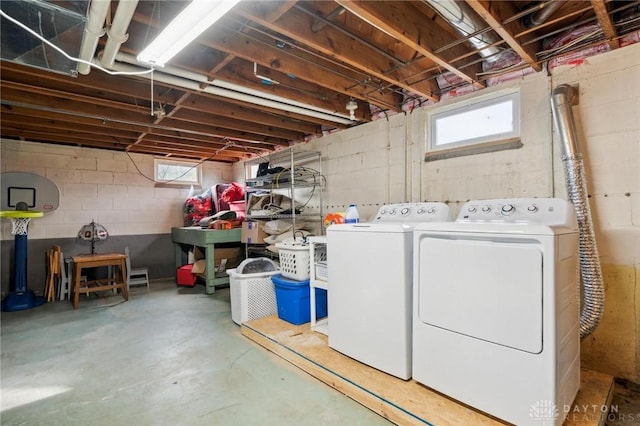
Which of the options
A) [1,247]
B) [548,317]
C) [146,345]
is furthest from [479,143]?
[1,247]

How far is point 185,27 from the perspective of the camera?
1601 millimetres

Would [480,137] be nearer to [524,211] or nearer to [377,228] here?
[524,211]

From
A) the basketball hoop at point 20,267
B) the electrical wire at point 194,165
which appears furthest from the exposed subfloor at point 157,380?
the electrical wire at point 194,165

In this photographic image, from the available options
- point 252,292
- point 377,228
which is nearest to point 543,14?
point 377,228

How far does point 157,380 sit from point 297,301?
1.21 metres

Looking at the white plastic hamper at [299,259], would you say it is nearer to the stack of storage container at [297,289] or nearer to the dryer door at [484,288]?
the stack of storage container at [297,289]

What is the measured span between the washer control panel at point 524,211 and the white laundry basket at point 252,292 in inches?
78.1

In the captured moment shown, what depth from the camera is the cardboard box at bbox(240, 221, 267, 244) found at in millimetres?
4228

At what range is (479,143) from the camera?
2607 millimetres

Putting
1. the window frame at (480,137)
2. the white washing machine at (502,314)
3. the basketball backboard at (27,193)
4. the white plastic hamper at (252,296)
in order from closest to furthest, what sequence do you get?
the white washing machine at (502,314) → the window frame at (480,137) → the white plastic hamper at (252,296) → the basketball backboard at (27,193)

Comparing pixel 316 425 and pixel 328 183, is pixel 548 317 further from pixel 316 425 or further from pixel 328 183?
pixel 328 183

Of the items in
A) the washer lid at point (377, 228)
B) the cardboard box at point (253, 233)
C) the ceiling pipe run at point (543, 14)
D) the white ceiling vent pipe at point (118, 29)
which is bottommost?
the cardboard box at point (253, 233)

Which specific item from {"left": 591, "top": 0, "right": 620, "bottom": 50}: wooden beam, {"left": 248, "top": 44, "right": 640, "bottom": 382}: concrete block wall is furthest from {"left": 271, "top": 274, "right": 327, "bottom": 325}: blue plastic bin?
{"left": 591, "top": 0, "right": 620, "bottom": 50}: wooden beam

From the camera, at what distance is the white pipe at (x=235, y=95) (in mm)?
2406
